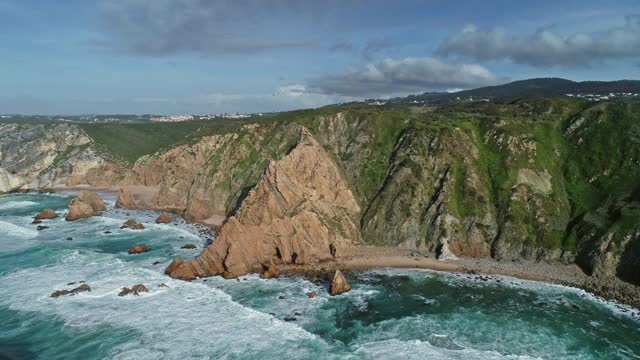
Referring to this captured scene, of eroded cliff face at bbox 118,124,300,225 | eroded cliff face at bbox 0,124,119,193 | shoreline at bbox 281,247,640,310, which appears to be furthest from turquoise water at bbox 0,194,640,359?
eroded cliff face at bbox 0,124,119,193

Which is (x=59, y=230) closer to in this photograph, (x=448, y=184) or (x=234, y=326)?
(x=234, y=326)

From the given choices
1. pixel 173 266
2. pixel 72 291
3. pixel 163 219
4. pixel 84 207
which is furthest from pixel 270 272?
pixel 84 207

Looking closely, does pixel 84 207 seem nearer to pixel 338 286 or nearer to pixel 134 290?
pixel 134 290

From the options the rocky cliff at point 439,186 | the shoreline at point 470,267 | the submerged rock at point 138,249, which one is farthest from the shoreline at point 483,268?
the submerged rock at point 138,249

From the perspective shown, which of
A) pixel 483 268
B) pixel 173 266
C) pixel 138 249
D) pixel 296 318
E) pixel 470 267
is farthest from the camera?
pixel 138 249

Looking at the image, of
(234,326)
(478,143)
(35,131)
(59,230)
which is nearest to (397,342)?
(234,326)

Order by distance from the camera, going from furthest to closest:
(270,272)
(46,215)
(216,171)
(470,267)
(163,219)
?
1. (216,171)
2. (46,215)
3. (163,219)
4. (470,267)
5. (270,272)

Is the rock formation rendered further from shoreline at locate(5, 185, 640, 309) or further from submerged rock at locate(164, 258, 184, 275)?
shoreline at locate(5, 185, 640, 309)
